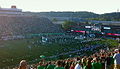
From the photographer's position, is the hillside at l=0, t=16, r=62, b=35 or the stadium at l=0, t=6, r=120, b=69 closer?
the stadium at l=0, t=6, r=120, b=69

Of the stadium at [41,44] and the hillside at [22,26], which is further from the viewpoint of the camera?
the hillside at [22,26]

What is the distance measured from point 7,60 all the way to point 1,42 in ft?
54.1

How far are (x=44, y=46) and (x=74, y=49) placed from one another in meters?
6.54

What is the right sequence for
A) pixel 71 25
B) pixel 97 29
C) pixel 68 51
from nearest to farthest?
pixel 68 51 → pixel 97 29 → pixel 71 25

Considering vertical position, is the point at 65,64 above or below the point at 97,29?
above

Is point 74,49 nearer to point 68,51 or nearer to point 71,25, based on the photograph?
point 68,51

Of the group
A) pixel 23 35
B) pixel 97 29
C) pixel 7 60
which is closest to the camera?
pixel 7 60

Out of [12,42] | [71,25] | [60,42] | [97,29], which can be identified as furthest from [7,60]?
[71,25]

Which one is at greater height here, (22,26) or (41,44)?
(22,26)

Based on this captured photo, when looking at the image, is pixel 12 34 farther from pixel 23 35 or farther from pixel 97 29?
pixel 97 29

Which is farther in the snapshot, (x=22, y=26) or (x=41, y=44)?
(x=22, y=26)

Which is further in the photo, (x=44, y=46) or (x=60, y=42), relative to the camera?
(x=60, y=42)

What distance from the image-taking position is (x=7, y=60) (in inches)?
1644

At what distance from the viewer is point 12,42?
60.1 metres
